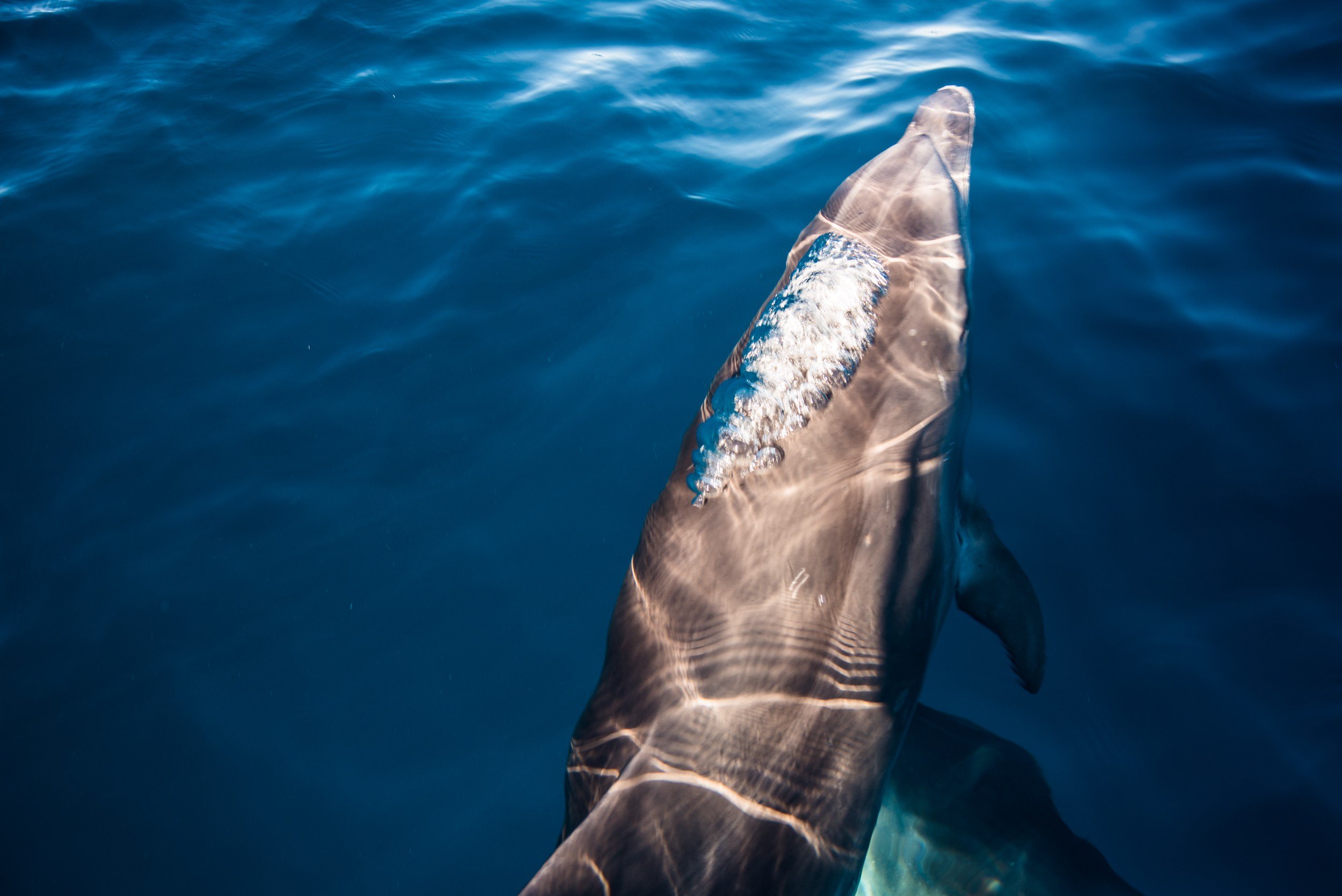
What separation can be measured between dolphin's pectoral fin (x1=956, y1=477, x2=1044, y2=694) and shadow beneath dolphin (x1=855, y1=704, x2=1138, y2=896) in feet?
1.82

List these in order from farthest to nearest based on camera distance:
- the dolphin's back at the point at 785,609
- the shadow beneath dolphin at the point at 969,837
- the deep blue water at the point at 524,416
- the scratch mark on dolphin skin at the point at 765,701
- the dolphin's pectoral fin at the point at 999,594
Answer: the deep blue water at the point at 524,416 < the dolphin's pectoral fin at the point at 999,594 < the shadow beneath dolphin at the point at 969,837 < the scratch mark on dolphin skin at the point at 765,701 < the dolphin's back at the point at 785,609

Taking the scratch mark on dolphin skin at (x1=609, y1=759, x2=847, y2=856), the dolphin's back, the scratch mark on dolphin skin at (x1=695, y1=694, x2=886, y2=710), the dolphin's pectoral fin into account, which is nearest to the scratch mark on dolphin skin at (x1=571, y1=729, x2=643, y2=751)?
the dolphin's back

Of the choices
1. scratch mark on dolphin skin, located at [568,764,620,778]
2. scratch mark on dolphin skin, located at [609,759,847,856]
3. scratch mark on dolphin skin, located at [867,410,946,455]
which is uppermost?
scratch mark on dolphin skin, located at [867,410,946,455]

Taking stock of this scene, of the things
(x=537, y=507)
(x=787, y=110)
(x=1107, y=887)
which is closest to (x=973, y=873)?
(x=1107, y=887)

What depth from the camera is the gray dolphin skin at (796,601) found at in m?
2.30

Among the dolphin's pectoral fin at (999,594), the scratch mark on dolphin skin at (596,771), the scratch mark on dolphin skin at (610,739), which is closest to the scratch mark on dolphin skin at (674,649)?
the scratch mark on dolphin skin at (610,739)

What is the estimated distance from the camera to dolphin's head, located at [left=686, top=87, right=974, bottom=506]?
2947 mm

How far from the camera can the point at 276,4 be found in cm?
880

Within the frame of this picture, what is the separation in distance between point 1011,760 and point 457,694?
3003mm

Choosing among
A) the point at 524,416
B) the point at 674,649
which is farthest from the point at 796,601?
the point at 524,416

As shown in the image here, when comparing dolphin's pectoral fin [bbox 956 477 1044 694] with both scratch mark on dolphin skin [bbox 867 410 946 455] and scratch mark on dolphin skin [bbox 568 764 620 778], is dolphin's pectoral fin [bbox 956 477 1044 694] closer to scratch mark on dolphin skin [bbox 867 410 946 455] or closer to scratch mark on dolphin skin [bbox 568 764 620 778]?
scratch mark on dolphin skin [bbox 867 410 946 455]

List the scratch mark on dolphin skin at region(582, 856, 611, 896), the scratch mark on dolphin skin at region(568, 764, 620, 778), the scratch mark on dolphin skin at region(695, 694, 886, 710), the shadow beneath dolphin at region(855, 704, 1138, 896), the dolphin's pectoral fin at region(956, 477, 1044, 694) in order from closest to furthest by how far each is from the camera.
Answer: the scratch mark on dolphin skin at region(582, 856, 611, 896)
the scratch mark on dolphin skin at region(695, 694, 886, 710)
the scratch mark on dolphin skin at region(568, 764, 620, 778)
the shadow beneath dolphin at region(855, 704, 1138, 896)
the dolphin's pectoral fin at region(956, 477, 1044, 694)

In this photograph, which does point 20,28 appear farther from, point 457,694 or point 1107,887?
point 1107,887

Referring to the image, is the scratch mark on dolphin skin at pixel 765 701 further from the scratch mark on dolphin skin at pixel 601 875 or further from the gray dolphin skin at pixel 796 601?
the scratch mark on dolphin skin at pixel 601 875
